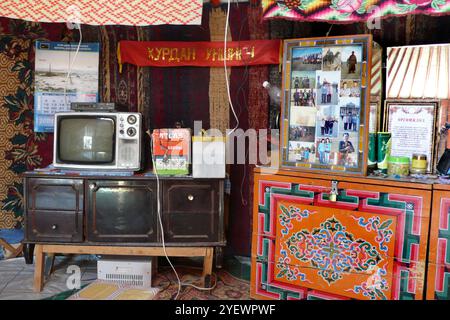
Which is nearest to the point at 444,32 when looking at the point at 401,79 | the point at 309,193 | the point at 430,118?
the point at 401,79

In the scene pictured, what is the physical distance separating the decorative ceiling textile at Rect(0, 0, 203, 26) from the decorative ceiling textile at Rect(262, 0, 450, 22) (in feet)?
1.64

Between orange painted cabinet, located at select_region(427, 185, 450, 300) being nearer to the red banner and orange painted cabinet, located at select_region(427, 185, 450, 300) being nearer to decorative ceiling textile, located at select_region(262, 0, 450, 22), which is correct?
decorative ceiling textile, located at select_region(262, 0, 450, 22)

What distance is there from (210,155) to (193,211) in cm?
41

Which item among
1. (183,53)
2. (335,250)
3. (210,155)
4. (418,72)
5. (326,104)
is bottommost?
(335,250)

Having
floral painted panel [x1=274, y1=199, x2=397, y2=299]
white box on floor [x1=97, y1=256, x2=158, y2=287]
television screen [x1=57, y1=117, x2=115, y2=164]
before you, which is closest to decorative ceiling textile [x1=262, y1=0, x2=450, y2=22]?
floral painted panel [x1=274, y1=199, x2=397, y2=299]

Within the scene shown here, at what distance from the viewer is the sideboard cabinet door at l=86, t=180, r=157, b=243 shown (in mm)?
2699

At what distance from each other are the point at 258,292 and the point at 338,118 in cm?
126

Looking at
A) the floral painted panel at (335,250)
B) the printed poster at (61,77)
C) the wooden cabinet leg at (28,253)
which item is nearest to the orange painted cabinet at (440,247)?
the floral painted panel at (335,250)

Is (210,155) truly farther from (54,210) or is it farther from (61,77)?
(61,77)

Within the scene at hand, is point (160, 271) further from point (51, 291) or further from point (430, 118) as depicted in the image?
point (430, 118)

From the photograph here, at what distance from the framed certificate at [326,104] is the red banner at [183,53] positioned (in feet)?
2.42

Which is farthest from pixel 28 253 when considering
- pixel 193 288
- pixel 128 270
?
pixel 193 288

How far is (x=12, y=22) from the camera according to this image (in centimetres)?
328

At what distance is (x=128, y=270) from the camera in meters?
2.87
